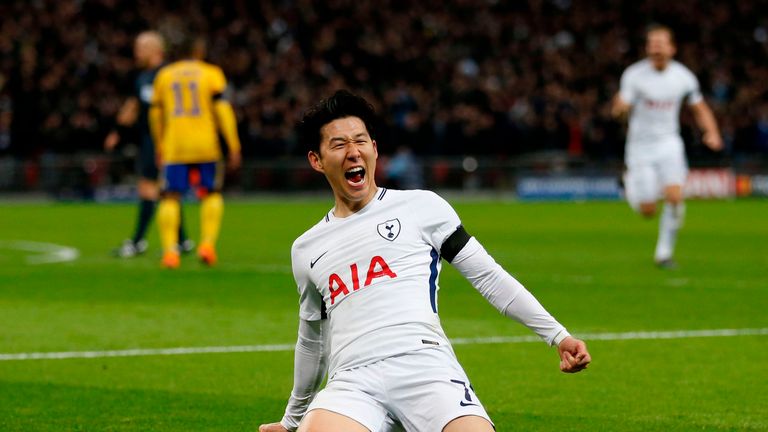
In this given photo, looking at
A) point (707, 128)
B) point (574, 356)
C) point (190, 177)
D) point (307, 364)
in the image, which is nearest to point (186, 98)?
point (190, 177)

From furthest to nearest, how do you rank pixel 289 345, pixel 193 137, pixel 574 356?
pixel 193 137 < pixel 289 345 < pixel 574 356

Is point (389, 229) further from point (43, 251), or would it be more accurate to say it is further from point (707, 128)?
point (43, 251)

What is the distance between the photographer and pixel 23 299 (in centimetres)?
1120

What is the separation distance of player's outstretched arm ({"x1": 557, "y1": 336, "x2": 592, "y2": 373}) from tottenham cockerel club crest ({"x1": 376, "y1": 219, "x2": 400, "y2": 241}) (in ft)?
2.48

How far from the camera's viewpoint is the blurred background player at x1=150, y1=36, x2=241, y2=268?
1383 centimetres

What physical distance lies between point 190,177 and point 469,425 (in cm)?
1021

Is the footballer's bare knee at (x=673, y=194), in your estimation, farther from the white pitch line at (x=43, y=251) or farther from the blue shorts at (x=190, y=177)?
the white pitch line at (x=43, y=251)

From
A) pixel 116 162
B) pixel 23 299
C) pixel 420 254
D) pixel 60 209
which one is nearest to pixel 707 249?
pixel 23 299

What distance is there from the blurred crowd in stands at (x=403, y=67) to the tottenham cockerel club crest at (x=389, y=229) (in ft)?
87.4

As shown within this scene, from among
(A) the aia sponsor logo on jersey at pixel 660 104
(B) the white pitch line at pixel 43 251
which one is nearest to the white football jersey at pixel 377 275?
(A) the aia sponsor logo on jersey at pixel 660 104

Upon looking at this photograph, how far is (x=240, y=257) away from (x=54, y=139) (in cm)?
1688

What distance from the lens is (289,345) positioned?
8.54 metres

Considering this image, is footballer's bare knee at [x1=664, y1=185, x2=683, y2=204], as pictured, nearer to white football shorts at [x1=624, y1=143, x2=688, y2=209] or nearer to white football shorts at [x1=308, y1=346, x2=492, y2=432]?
white football shorts at [x1=624, y1=143, x2=688, y2=209]

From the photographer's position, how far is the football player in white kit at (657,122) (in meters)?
14.4
